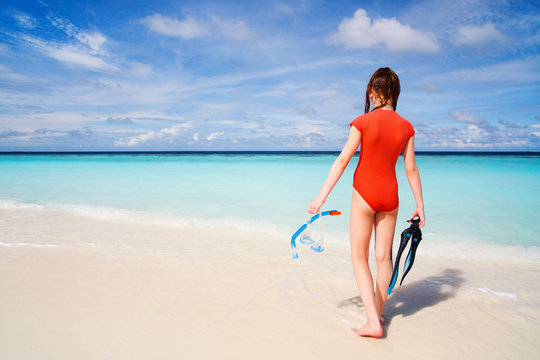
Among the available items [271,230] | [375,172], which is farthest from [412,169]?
[271,230]

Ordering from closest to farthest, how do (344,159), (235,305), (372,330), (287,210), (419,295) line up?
1. (344,159)
2. (372,330)
3. (235,305)
4. (419,295)
5. (287,210)

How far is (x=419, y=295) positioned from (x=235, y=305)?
1923 millimetres

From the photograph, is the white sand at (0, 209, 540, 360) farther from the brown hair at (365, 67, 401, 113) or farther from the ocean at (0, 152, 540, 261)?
the brown hair at (365, 67, 401, 113)

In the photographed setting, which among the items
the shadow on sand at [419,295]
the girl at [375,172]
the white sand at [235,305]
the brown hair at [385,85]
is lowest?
the shadow on sand at [419,295]

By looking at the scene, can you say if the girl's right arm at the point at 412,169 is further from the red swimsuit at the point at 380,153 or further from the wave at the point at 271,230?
the wave at the point at 271,230

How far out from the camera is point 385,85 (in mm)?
2109

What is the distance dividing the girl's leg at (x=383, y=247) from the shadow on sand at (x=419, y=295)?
1.16ft

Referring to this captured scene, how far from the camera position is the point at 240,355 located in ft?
6.83

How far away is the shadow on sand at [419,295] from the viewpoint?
9.25 ft

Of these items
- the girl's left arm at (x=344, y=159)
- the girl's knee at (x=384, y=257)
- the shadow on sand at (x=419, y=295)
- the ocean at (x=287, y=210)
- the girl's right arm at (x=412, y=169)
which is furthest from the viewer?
the ocean at (x=287, y=210)

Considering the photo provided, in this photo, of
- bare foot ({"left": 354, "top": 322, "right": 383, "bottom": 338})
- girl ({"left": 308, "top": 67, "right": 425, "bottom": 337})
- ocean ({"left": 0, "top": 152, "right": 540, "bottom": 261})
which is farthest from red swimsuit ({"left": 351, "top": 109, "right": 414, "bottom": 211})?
ocean ({"left": 0, "top": 152, "right": 540, "bottom": 261})

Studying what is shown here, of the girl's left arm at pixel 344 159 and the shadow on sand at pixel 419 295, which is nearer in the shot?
the girl's left arm at pixel 344 159

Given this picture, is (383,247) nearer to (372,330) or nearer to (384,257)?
(384,257)

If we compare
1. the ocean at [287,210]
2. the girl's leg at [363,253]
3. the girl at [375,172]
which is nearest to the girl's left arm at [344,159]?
the girl at [375,172]
